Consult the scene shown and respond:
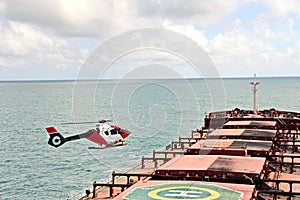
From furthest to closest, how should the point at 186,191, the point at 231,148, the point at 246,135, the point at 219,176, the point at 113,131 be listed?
the point at 113,131, the point at 246,135, the point at 231,148, the point at 219,176, the point at 186,191

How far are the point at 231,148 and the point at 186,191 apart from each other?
1466 cm

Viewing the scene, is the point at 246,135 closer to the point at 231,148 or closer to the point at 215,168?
the point at 231,148

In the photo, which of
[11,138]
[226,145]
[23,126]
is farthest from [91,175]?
[23,126]

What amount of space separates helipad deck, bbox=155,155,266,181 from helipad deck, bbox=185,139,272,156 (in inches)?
98.4

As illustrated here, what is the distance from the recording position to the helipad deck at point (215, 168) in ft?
91.6

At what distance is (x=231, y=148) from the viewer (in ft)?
124

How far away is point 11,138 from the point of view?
9738cm

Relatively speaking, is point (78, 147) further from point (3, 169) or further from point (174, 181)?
point (174, 181)

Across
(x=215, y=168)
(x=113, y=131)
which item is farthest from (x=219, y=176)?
(x=113, y=131)

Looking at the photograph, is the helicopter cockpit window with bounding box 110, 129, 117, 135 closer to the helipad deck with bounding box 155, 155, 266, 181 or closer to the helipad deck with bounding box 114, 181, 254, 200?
the helipad deck with bounding box 155, 155, 266, 181

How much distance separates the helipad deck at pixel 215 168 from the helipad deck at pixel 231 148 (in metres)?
2.50

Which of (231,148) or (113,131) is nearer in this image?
(231,148)

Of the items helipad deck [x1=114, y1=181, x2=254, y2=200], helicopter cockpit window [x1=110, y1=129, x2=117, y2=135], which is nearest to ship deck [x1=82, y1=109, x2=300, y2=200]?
helipad deck [x1=114, y1=181, x2=254, y2=200]

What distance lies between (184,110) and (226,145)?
125 metres
